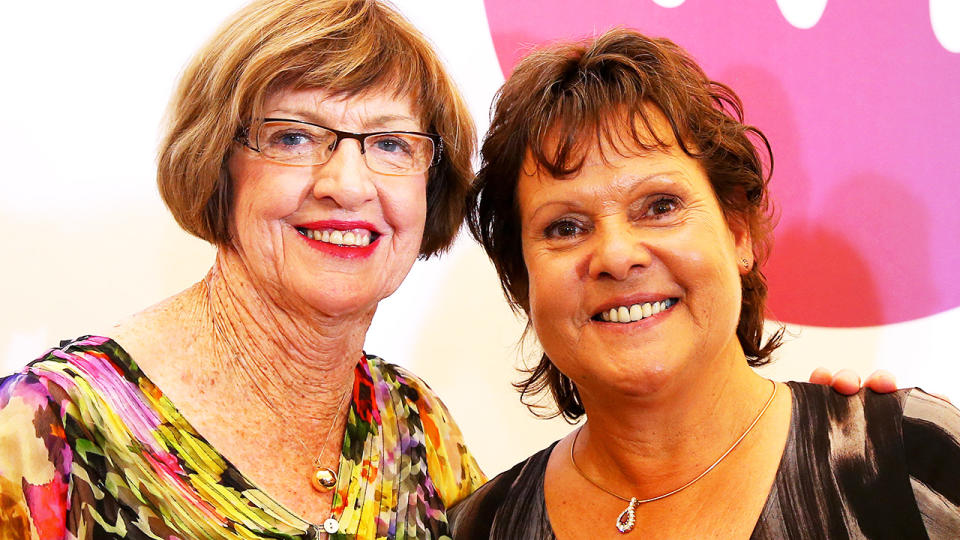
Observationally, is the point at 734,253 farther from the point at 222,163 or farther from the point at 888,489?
the point at 222,163

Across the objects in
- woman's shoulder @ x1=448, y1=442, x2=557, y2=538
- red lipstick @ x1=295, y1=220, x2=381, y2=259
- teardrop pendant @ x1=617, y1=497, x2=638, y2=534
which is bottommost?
woman's shoulder @ x1=448, y1=442, x2=557, y2=538

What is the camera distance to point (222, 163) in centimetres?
174

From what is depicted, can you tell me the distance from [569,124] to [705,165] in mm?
250

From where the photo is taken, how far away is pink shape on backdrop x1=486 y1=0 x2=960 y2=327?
95.9 inches

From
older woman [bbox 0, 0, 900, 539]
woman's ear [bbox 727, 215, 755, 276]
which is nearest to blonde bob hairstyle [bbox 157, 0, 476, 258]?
older woman [bbox 0, 0, 900, 539]

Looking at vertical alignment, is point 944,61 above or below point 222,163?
above

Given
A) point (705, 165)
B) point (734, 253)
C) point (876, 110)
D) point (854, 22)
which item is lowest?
point (734, 253)

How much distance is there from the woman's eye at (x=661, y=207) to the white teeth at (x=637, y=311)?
15cm

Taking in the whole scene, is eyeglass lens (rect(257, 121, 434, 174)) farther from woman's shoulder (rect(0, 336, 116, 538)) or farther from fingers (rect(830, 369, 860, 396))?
fingers (rect(830, 369, 860, 396))

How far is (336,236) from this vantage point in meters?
1.73

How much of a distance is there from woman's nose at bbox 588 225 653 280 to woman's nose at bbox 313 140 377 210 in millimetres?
421

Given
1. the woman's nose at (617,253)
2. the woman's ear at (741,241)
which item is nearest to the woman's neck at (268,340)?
the woman's nose at (617,253)

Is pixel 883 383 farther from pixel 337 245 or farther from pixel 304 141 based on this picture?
pixel 304 141

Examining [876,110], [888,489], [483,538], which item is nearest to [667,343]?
[888,489]
